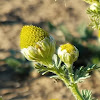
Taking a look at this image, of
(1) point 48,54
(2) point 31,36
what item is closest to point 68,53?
(1) point 48,54

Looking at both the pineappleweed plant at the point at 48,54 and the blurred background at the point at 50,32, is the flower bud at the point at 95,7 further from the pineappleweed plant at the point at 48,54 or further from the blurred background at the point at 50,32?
the blurred background at the point at 50,32

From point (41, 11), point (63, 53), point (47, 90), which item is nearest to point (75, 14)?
point (41, 11)

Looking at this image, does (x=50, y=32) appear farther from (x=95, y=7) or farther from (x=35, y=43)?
(x=35, y=43)

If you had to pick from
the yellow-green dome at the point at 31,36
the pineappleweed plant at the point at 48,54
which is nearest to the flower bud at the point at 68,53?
the pineappleweed plant at the point at 48,54

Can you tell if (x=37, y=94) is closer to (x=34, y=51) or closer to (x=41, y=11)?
(x=41, y=11)

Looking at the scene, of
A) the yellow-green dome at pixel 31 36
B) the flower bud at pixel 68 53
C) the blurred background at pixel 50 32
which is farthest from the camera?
the blurred background at pixel 50 32

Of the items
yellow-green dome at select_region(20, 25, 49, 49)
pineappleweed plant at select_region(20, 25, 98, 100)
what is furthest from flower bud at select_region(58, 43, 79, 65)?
yellow-green dome at select_region(20, 25, 49, 49)
